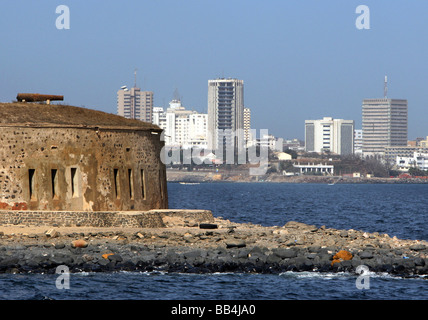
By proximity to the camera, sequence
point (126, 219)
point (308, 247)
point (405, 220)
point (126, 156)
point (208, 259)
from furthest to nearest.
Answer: point (405, 220)
point (126, 156)
point (126, 219)
point (308, 247)
point (208, 259)

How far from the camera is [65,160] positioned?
37.2 meters

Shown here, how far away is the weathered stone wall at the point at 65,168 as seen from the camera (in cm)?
3656

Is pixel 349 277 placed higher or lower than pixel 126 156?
lower

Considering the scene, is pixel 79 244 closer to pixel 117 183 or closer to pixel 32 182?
pixel 32 182

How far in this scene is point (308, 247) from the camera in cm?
3219

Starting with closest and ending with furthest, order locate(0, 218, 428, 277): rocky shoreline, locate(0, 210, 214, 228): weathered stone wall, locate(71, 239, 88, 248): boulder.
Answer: locate(0, 218, 428, 277): rocky shoreline, locate(71, 239, 88, 248): boulder, locate(0, 210, 214, 228): weathered stone wall

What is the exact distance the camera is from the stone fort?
3659 cm

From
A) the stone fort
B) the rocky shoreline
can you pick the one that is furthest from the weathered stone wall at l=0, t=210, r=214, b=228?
the stone fort

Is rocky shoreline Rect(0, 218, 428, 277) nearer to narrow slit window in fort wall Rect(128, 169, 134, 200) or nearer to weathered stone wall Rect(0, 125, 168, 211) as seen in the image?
weathered stone wall Rect(0, 125, 168, 211)
